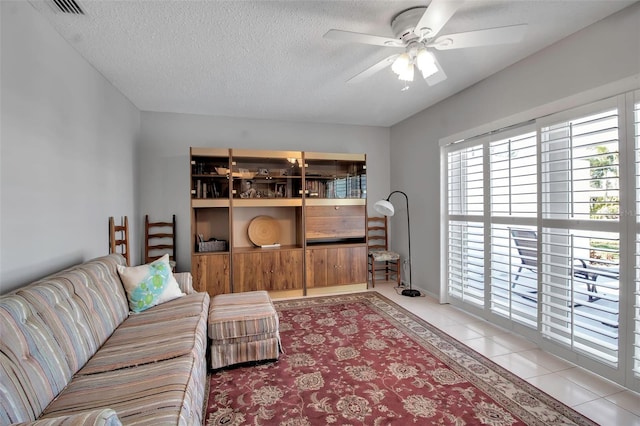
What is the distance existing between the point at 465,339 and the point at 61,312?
10.2 feet

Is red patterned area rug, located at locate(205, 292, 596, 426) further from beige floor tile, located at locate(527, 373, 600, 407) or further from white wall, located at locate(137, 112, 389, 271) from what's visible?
white wall, located at locate(137, 112, 389, 271)

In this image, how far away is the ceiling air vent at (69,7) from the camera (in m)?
1.86

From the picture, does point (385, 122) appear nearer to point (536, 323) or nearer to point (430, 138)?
point (430, 138)

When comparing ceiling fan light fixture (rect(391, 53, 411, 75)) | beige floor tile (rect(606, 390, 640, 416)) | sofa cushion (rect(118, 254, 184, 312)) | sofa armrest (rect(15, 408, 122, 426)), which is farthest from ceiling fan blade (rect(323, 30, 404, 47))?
beige floor tile (rect(606, 390, 640, 416))

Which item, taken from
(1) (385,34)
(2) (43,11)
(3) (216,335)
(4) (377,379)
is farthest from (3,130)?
(4) (377,379)

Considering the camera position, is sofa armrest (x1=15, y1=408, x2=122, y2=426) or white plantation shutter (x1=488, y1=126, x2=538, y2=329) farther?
white plantation shutter (x1=488, y1=126, x2=538, y2=329)

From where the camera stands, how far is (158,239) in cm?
401

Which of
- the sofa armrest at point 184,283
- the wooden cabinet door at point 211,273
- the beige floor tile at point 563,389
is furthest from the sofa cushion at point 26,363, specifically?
the beige floor tile at point 563,389

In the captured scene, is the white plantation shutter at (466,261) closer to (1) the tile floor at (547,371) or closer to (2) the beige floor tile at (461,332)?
(1) the tile floor at (547,371)

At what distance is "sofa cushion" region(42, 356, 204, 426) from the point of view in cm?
119

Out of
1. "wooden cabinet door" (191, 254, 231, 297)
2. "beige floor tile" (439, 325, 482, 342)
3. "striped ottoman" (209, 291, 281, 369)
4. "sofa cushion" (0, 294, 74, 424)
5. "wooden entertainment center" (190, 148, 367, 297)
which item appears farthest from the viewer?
"wooden entertainment center" (190, 148, 367, 297)

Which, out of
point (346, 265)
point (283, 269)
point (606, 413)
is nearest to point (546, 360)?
point (606, 413)

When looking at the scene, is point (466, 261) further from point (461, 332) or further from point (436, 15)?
point (436, 15)

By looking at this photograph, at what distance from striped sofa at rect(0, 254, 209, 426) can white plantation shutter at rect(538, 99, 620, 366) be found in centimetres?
275
